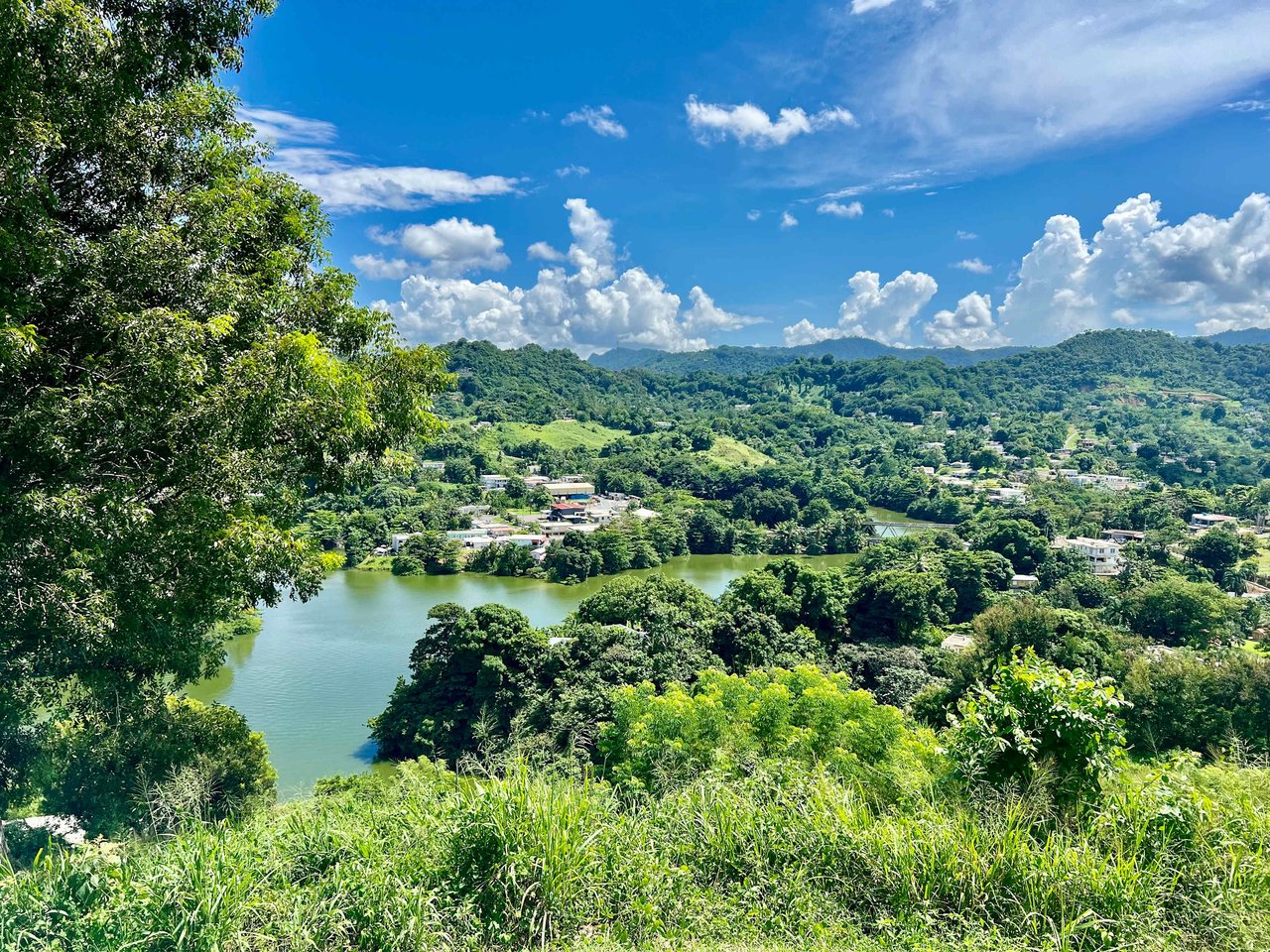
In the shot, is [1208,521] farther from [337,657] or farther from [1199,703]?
[337,657]

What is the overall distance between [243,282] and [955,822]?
4435 millimetres

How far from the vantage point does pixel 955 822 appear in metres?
3.11

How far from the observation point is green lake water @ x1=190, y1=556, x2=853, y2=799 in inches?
531

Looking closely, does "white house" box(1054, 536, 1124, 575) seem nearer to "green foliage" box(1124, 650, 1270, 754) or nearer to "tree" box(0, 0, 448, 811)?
"green foliage" box(1124, 650, 1270, 754)

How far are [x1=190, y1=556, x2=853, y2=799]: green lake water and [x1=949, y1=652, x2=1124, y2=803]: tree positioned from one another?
3907 mm

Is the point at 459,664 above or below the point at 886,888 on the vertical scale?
below

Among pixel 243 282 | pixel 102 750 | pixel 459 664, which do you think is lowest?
pixel 459 664

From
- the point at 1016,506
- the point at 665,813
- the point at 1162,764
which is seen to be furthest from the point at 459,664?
the point at 1016,506

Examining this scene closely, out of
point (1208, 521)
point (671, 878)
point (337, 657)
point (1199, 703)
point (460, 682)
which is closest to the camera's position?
point (671, 878)

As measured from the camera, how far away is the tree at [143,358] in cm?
290

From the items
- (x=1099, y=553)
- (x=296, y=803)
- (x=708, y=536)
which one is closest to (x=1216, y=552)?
(x=1099, y=553)

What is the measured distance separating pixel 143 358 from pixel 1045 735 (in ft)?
15.3

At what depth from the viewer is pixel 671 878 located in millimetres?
2877

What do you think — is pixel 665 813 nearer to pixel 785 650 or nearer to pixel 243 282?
pixel 243 282
